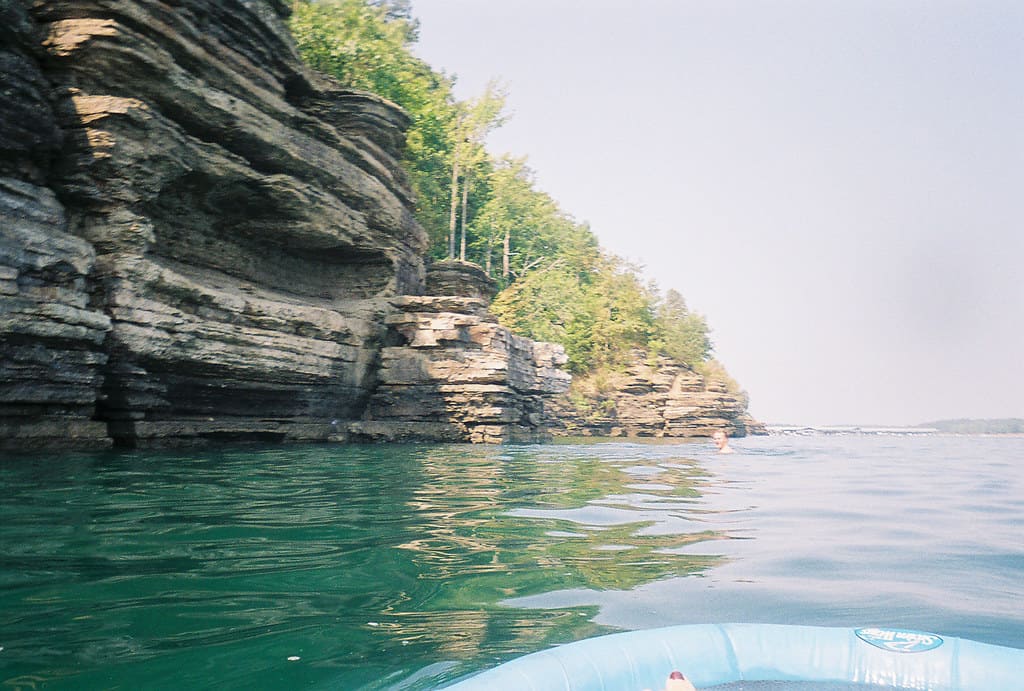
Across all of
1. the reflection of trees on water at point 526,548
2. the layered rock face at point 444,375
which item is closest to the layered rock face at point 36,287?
the reflection of trees on water at point 526,548

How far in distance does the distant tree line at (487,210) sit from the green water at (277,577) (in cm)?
1828

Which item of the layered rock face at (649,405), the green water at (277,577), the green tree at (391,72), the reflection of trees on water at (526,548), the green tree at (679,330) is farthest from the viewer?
the green tree at (679,330)

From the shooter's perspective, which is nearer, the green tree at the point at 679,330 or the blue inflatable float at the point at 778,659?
the blue inflatable float at the point at 778,659

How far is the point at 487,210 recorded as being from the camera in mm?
31141

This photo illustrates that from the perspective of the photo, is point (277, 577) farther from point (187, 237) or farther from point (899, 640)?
point (187, 237)

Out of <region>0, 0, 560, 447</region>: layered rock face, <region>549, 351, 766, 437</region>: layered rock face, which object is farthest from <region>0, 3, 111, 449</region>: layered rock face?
<region>549, 351, 766, 437</region>: layered rock face

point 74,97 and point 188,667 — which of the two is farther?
point 74,97

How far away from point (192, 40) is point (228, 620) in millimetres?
12151

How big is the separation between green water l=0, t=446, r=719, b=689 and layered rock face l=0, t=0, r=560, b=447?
2.85 m

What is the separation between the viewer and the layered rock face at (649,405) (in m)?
35.5

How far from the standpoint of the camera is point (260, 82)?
13859 mm

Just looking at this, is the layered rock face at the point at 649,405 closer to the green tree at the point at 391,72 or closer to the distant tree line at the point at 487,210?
the distant tree line at the point at 487,210

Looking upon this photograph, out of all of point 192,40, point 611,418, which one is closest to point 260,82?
point 192,40

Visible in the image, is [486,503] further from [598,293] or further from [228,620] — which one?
[598,293]
